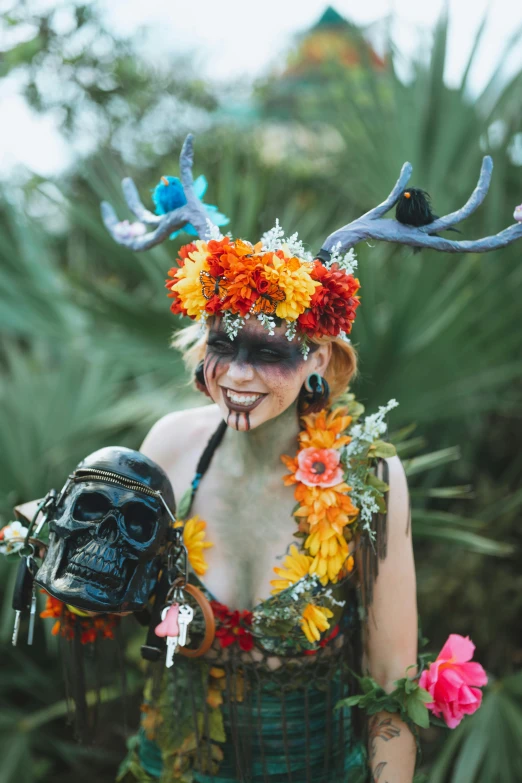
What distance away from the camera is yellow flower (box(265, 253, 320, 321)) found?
1.43 m

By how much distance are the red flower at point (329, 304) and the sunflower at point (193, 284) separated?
0.20 m

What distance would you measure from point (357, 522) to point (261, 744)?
0.54 metres

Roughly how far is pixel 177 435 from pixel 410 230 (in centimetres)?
73

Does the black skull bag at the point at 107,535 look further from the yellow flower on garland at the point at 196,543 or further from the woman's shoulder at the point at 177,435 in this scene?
the woman's shoulder at the point at 177,435

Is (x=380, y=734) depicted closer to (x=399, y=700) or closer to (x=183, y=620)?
(x=399, y=700)

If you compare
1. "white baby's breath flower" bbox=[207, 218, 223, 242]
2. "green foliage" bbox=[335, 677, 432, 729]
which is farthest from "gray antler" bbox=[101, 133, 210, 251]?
"green foliage" bbox=[335, 677, 432, 729]

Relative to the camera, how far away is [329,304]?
4.87ft

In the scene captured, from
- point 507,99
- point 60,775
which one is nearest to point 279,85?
point 507,99

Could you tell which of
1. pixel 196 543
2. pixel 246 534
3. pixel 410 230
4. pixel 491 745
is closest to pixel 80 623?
pixel 196 543

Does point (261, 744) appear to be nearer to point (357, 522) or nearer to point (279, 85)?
point (357, 522)

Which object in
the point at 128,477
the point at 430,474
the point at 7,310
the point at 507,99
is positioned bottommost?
the point at 128,477

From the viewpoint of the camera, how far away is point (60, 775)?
3.37 metres

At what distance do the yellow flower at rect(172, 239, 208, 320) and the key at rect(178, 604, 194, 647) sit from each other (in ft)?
1.87

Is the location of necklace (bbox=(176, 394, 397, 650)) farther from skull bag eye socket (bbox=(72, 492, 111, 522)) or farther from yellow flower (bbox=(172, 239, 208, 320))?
yellow flower (bbox=(172, 239, 208, 320))
